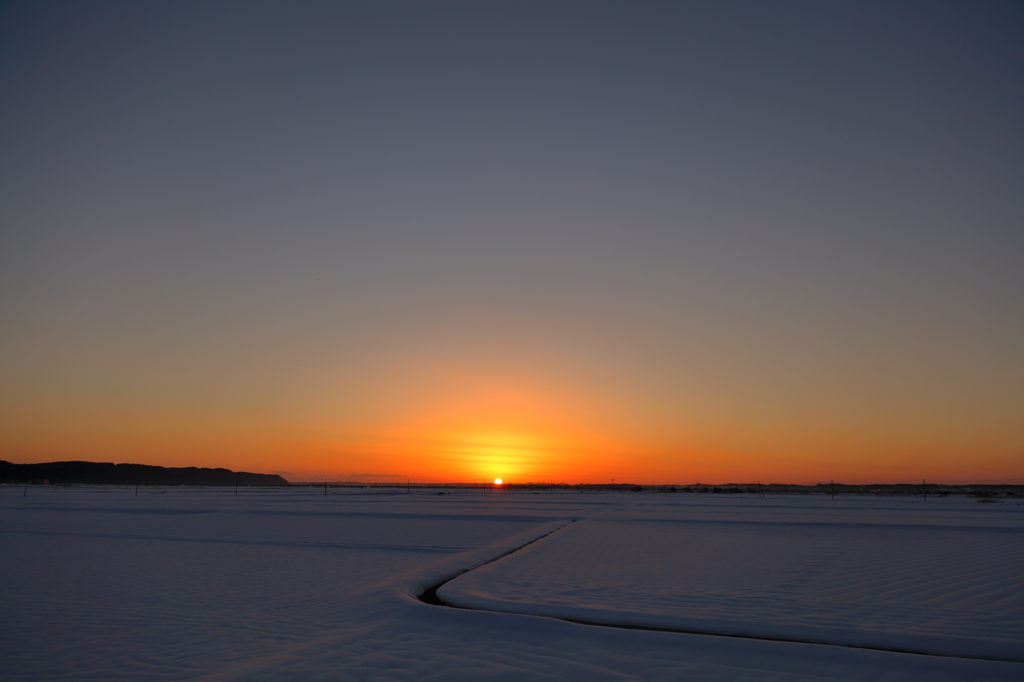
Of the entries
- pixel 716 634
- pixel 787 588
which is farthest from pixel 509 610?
pixel 787 588

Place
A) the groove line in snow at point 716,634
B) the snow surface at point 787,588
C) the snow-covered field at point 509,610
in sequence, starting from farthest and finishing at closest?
the snow surface at point 787,588 < the groove line in snow at point 716,634 < the snow-covered field at point 509,610

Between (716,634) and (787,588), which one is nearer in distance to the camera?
(716,634)

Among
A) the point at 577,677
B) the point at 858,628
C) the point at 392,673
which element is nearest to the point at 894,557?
the point at 858,628

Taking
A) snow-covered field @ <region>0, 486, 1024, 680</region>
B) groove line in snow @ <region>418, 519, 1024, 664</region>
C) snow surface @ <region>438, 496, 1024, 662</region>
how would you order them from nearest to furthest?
snow-covered field @ <region>0, 486, 1024, 680</region>
groove line in snow @ <region>418, 519, 1024, 664</region>
snow surface @ <region>438, 496, 1024, 662</region>

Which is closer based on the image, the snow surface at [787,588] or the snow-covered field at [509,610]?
the snow-covered field at [509,610]

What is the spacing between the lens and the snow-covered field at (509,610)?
5.64 metres

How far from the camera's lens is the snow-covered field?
5.64 meters

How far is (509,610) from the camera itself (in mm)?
7750

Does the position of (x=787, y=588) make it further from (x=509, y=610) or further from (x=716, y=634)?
(x=509, y=610)

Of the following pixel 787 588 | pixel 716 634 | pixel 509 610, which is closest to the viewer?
pixel 716 634

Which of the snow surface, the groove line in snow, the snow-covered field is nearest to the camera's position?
the snow-covered field

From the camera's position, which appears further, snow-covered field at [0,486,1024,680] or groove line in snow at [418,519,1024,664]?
groove line in snow at [418,519,1024,664]

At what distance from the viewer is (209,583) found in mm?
10227

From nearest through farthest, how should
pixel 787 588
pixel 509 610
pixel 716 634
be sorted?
pixel 716 634 → pixel 509 610 → pixel 787 588
